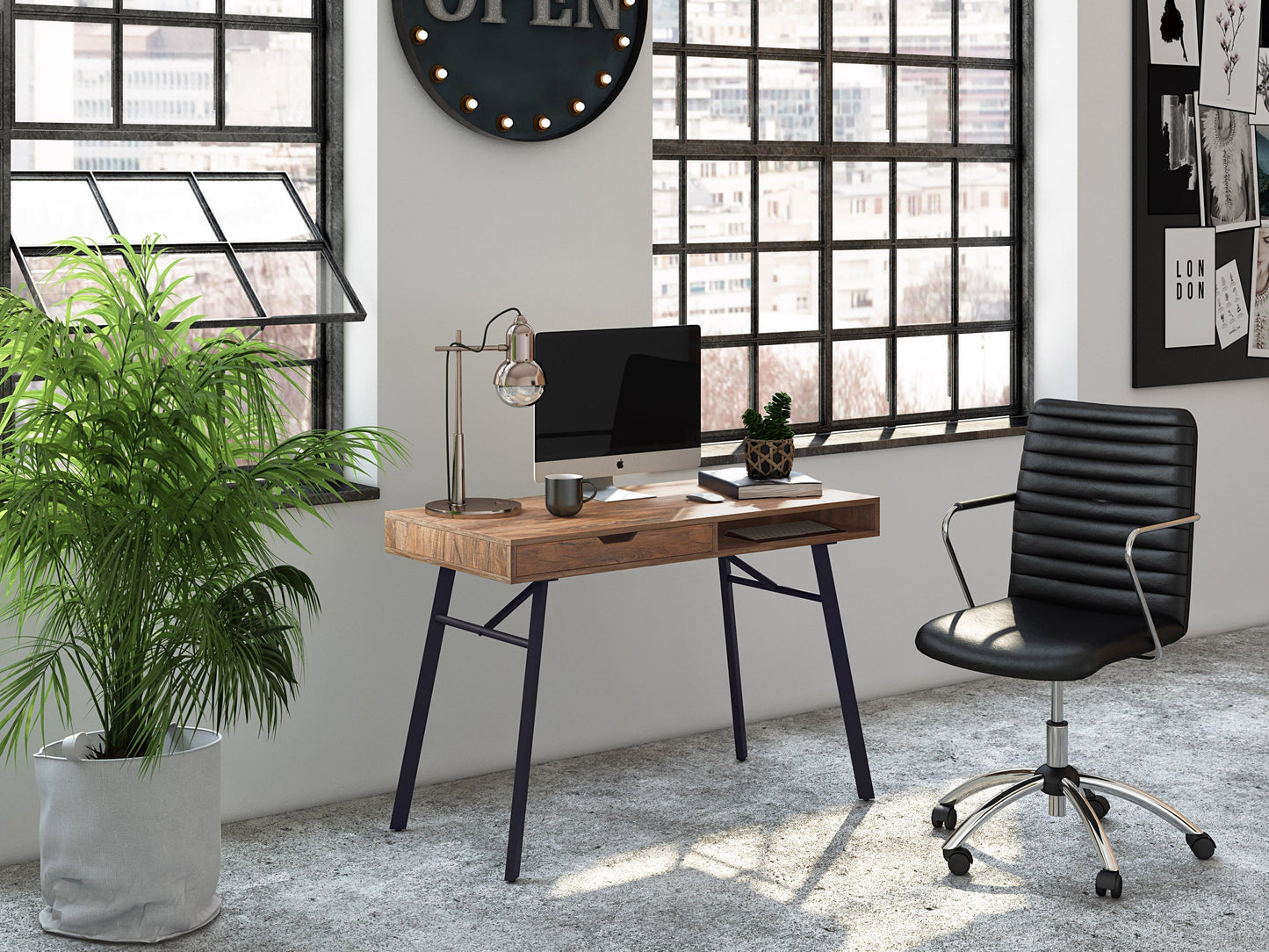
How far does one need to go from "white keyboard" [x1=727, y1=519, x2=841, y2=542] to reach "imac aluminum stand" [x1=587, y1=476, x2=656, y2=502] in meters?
0.28

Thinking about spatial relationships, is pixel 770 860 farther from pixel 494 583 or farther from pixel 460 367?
pixel 460 367

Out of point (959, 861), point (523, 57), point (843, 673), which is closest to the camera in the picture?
point (959, 861)

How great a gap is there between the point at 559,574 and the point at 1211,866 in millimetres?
1696

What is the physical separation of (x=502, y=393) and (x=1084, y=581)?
1.55 metres

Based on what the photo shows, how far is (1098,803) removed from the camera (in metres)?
3.80

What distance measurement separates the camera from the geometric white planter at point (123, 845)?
3.22m

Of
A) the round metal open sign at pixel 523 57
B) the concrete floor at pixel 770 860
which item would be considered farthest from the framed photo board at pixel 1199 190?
the round metal open sign at pixel 523 57

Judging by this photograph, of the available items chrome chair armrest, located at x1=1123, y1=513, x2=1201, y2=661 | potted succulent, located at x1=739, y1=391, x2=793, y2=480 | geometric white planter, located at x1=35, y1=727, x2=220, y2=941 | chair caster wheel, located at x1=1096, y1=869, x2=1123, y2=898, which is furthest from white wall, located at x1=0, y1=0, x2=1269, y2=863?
chair caster wheel, located at x1=1096, y1=869, x2=1123, y2=898

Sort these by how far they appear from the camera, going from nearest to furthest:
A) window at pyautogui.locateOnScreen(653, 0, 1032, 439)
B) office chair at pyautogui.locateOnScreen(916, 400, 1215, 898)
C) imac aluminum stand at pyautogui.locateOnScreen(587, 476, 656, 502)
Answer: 1. office chair at pyautogui.locateOnScreen(916, 400, 1215, 898)
2. imac aluminum stand at pyautogui.locateOnScreen(587, 476, 656, 502)
3. window at pyautogui.locateOnScreen(653, 0, 1032, 439)

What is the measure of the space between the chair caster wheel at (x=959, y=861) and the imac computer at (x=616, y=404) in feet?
3.97

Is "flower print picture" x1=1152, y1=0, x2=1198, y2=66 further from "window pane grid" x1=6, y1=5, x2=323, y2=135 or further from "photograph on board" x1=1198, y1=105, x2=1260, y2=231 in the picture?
"window pane grid" x1=6, y1=5, x2=323, y2=135

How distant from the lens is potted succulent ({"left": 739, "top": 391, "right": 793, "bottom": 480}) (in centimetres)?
413

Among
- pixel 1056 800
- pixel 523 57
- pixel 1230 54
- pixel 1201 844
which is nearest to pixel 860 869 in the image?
pixel 1056 800

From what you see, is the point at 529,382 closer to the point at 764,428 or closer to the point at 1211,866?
the point at 764,428
